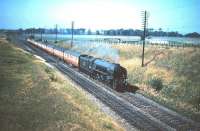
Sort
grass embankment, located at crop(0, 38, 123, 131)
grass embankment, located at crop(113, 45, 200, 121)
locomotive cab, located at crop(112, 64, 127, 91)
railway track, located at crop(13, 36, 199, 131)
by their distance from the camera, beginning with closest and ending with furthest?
grass embankment, located at crop(0, 38, 123, 131) < railway track, located at crop(13, 36, 199, 131) < grass embankment, located at crop(113, 45, 200, 121) < locomotive cab, located at crop(112, 64, 127, 91)

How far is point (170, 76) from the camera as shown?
1644 inches

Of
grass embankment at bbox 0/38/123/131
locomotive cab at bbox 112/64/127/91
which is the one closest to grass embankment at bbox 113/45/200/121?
locomotive cab at bbox 112/64/127/91

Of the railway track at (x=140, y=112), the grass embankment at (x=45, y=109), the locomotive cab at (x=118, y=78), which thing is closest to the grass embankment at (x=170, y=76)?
the railway track at (x=140, y=112)

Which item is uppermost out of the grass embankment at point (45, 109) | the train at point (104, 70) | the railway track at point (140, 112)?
the train at point (104, 70)

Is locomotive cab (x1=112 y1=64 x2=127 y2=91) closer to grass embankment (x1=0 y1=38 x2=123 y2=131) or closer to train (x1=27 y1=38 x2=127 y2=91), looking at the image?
train (x1=27 y1=38 x2=127 y2=91)

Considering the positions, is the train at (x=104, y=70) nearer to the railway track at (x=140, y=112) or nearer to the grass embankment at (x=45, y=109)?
the railway track at (x=140, y=112)

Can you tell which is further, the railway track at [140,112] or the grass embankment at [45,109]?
the railway track at [140,112]

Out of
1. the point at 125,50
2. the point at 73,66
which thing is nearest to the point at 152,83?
the point at 73,66

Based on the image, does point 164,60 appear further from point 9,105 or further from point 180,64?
point 9,105

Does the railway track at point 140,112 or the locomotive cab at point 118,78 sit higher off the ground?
the locomotive cab at point 118,78

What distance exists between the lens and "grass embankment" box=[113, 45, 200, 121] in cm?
3187

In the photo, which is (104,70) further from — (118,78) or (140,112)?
(140,112)

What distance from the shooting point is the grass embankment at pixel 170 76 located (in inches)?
1255

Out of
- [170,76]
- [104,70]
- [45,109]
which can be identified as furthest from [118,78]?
[45,109]
